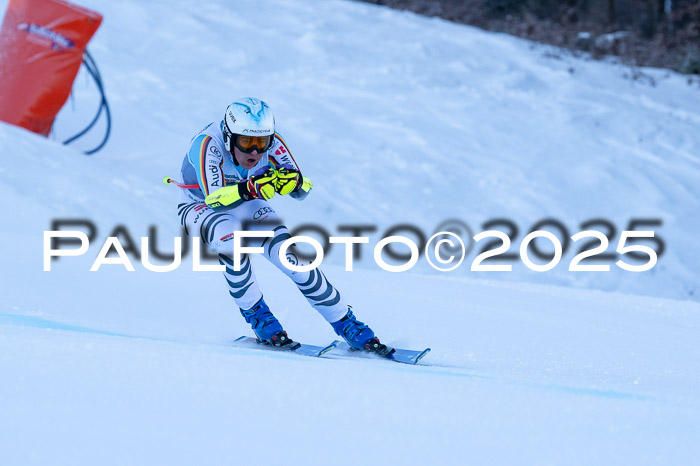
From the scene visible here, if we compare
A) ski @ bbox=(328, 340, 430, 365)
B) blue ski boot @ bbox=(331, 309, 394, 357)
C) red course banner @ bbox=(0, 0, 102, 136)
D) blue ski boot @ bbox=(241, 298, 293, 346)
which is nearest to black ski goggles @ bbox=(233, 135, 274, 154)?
blue ski boot @ bbox=(241, 298, 293, 346)

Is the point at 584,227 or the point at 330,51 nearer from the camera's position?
the point at 584,227

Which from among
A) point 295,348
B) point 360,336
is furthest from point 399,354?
point 295,348

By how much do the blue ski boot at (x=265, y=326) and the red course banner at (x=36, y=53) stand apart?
4.80 m

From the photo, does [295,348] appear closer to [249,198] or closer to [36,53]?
[249,198]

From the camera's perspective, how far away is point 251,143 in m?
3.92

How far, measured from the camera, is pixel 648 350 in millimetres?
4906

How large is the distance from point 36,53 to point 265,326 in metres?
4.98

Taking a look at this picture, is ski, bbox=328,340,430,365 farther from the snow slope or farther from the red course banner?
the red course banner

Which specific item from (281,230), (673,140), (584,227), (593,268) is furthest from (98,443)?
(673,140)

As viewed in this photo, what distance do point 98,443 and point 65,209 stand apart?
5246mm

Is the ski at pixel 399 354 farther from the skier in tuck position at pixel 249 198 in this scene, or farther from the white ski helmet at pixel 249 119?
the white ski helmet at pixel 249 119

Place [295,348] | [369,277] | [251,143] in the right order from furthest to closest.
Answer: [369,277], [295,348], [251,143]

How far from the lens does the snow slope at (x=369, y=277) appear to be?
224cm

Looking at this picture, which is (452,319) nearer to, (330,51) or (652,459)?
(652,459)
